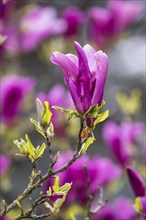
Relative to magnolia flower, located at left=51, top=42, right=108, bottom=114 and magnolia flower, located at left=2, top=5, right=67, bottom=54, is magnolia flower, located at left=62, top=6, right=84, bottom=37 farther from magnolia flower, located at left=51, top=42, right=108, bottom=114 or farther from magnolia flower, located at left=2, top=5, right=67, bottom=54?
magnolia flower, located at left=51, top=42, right=108, bottom=114

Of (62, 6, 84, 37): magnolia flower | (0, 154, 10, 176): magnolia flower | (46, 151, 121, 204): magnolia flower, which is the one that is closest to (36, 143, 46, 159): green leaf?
(46, 151, 121, 204): magnolia flower

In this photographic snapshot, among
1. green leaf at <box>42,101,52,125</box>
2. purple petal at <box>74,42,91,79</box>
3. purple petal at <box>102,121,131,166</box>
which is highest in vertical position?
purple petal at <box>74,42,91,79</box>

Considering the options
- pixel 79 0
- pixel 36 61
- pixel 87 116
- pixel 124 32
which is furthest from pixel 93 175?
pixel 79 0

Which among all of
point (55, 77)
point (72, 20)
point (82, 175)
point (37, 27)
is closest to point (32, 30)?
point (37, 27)

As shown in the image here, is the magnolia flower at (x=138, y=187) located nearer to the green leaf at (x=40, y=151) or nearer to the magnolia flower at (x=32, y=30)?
the green leaf at (x=40, y=151)

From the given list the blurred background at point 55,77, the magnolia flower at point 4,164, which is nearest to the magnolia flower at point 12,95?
the blurred background at point 55,77

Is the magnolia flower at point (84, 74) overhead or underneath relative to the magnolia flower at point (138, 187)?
overhead

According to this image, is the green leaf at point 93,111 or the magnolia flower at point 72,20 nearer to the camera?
the green leaf at point 93,111
